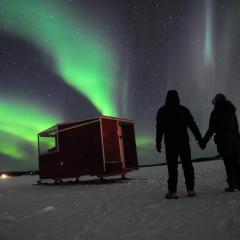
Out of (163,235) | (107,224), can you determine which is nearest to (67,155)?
(107,224)

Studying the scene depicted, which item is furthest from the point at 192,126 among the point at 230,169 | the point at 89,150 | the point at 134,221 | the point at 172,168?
the point at 89,150

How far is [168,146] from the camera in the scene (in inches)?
219

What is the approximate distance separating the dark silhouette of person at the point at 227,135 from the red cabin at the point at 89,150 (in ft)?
18.1

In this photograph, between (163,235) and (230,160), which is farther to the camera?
(230,160)

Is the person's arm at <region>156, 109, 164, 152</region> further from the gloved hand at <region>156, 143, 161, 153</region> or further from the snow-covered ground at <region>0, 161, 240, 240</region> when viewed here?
the snow-covered ground at <region>0, 161, 240, 240</region>

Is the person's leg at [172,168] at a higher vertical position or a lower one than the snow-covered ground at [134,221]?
higher

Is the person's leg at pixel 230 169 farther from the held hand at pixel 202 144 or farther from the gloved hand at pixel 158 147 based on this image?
the gloved hand at pixel 158 147

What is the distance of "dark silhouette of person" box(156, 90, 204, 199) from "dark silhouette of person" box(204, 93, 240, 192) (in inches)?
14.5

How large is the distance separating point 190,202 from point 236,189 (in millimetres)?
1220

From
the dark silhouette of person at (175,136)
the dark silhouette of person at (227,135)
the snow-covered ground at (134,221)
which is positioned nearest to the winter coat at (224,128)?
the dark silhouette of person at (227,135)

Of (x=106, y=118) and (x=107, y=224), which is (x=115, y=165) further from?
(x=107, y=224)

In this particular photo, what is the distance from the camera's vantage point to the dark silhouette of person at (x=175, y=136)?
5.50m

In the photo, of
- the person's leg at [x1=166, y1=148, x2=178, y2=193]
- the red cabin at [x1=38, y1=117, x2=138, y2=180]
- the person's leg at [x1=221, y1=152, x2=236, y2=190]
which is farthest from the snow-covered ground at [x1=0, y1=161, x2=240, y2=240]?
the red cabin at [x1=38, y1=117, x2=138, y2=180]

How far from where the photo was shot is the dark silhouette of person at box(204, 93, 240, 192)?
5758mm
